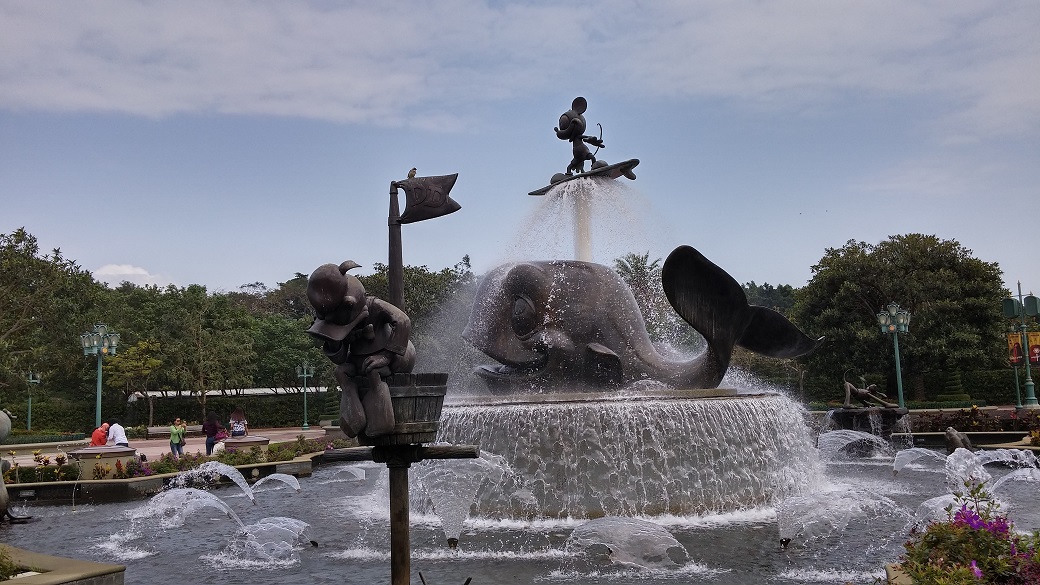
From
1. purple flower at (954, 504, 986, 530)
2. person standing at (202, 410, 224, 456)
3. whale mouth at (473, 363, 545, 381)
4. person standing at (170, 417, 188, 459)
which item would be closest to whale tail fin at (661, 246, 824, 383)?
whale mouth at (473, 363, 545, 381)

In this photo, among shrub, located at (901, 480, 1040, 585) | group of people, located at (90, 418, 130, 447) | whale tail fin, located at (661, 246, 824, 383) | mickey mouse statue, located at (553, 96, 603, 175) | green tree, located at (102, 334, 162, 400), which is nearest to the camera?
shrub, located at (901, 480, 1040, 585)

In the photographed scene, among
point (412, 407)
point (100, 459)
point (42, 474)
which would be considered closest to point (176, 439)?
point (100, 459)

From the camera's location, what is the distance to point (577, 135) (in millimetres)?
13914

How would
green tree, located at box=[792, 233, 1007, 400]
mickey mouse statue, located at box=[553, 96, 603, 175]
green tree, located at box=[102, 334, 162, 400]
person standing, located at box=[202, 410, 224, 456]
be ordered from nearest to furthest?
1. mickey mouse statue, located at box=[553, 96, 603, 175]
2. person standing, located at box=[202, 410, 224, 456]
3. green tree, located at box=[792, 233, 1007, 400]
4. green tree, located at box=[102, 334, 162, 400]

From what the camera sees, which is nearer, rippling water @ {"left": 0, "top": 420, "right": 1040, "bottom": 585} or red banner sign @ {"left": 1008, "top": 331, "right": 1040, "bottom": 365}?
rippling water @ {"left": 0, "top": 420, "right": 1040, "bottom": 585}

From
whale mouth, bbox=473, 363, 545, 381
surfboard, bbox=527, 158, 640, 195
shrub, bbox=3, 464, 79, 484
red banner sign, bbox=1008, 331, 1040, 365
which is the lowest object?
shrub, bbox=3, 464, 79, 484

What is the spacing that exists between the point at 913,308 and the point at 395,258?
126 ft

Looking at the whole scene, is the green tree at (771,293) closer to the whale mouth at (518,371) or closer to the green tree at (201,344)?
the green tree at (201,344)

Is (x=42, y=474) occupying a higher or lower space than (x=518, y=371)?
lower

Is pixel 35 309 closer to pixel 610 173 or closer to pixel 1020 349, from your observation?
pixel 610 173

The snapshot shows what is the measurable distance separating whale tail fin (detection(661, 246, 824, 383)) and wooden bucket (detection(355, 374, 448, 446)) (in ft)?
20.4

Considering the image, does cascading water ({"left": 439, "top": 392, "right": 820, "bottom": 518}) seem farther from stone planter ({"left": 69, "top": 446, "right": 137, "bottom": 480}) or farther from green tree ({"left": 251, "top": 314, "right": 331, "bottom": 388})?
green tree ({"left": 251, "top": 314, "right": 331, "bottom": 388})

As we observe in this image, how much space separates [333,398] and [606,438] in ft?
129

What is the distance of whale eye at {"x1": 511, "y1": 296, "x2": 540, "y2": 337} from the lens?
39.4 feet
